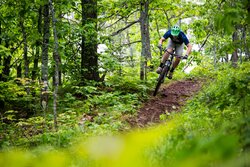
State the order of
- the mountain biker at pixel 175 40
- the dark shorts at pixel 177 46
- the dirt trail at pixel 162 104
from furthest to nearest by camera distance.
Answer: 1. the dark shorts at pixel 177 46
2. the mountain biker at pixel 175 40
3. the dirt trail at pixel 162 104

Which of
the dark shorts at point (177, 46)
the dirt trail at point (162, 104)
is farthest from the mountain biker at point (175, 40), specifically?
the dirt trail at point (162, 104)

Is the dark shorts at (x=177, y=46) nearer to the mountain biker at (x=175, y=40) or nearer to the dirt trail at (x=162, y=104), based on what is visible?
the mountain biker at (x=175, y=40)

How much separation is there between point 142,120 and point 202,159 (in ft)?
23.6

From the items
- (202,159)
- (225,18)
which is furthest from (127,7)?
(202,159)

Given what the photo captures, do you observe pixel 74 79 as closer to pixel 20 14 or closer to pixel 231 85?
pixel 20 14

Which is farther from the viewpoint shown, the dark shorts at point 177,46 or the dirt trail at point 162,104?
the dark shorts at point 177,46

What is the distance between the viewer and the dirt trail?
27.3 feet

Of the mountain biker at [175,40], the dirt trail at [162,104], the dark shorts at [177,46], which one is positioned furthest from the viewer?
the dark shorts at [177,46]

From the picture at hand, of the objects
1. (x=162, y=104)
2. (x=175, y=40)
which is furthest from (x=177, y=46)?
(x=162, y=104)

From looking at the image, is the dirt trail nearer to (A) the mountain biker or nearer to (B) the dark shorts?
(A) the mountain biker

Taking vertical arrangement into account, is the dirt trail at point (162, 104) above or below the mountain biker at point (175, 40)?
below

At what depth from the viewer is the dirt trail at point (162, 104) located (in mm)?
8328

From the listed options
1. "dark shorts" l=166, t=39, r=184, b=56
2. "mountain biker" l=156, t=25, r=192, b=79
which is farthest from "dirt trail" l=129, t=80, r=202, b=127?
"dark shorts" l=166, t=39, r=184, b=56

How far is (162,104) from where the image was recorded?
10078mm
